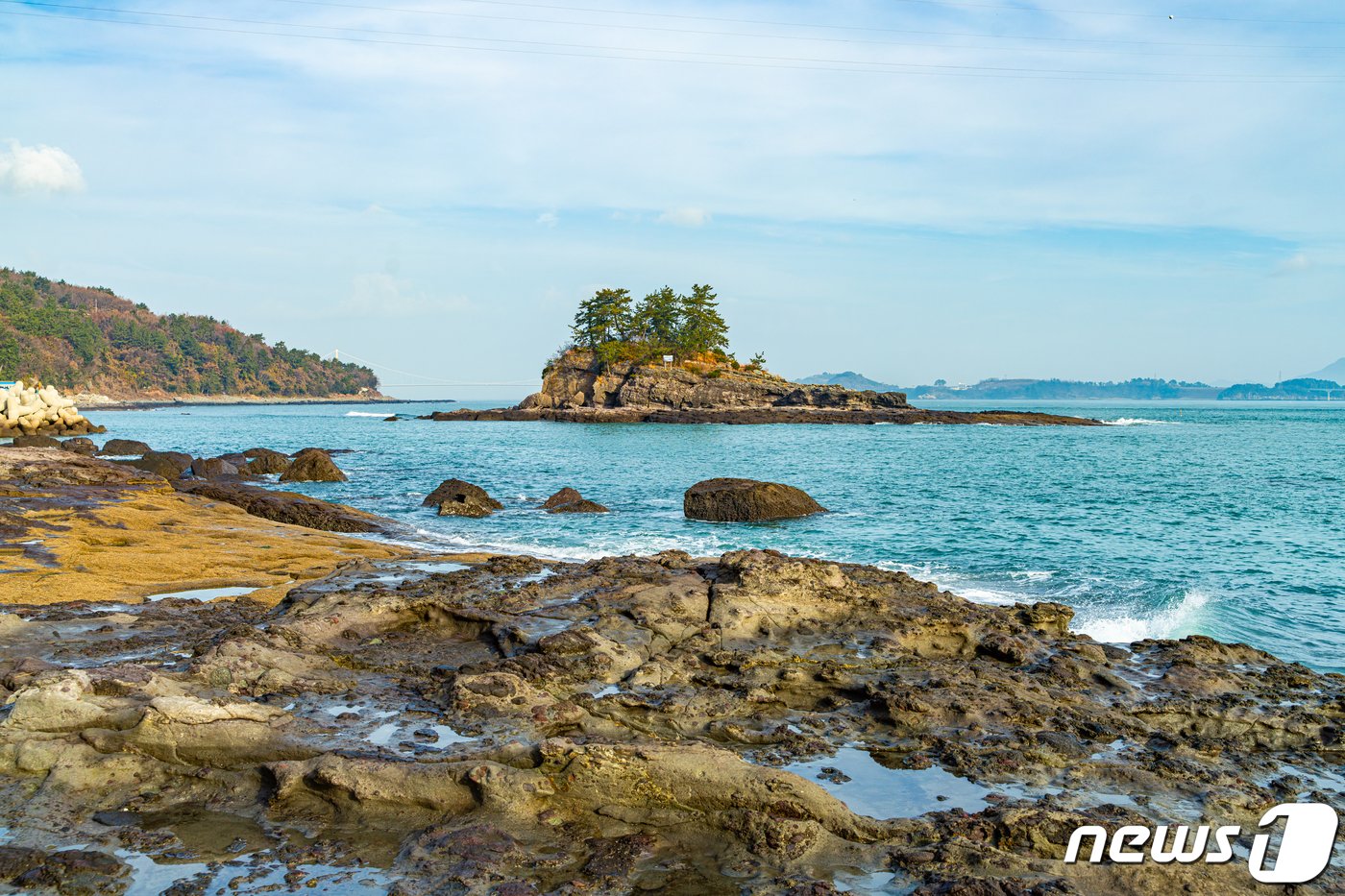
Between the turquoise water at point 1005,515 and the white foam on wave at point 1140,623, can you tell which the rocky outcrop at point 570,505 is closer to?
the turquoise water at point 1005,515

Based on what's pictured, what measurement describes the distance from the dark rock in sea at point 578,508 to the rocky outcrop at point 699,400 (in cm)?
7281

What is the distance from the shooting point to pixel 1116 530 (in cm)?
2428

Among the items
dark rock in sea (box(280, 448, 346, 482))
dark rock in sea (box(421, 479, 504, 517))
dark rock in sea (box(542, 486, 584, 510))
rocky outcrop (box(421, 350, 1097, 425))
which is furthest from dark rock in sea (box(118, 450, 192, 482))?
rocky outcrop (box(421, 350, 1097, 425))

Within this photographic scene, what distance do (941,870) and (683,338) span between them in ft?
355

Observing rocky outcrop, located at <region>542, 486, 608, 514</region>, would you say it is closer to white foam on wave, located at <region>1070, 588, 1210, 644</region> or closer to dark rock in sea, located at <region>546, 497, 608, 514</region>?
dark rock in sea, located at <region>546, 497, 608, 514</region>

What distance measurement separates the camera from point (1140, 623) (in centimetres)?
1411

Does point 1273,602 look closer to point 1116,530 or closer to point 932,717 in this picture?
point 1116,530

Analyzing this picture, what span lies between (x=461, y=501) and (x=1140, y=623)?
1919cm

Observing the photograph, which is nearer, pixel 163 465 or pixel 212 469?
pixel 163 465

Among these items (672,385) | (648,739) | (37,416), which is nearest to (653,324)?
(672,385)

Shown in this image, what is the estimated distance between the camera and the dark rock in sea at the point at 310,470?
36.0 m

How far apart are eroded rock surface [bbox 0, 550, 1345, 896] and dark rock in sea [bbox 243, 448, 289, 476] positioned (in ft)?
97.9

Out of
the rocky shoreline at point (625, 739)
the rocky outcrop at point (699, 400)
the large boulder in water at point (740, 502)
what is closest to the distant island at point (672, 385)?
the rocky outcrop at point (699, 400)

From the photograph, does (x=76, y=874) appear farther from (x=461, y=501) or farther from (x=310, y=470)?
(x=310, y=470)
